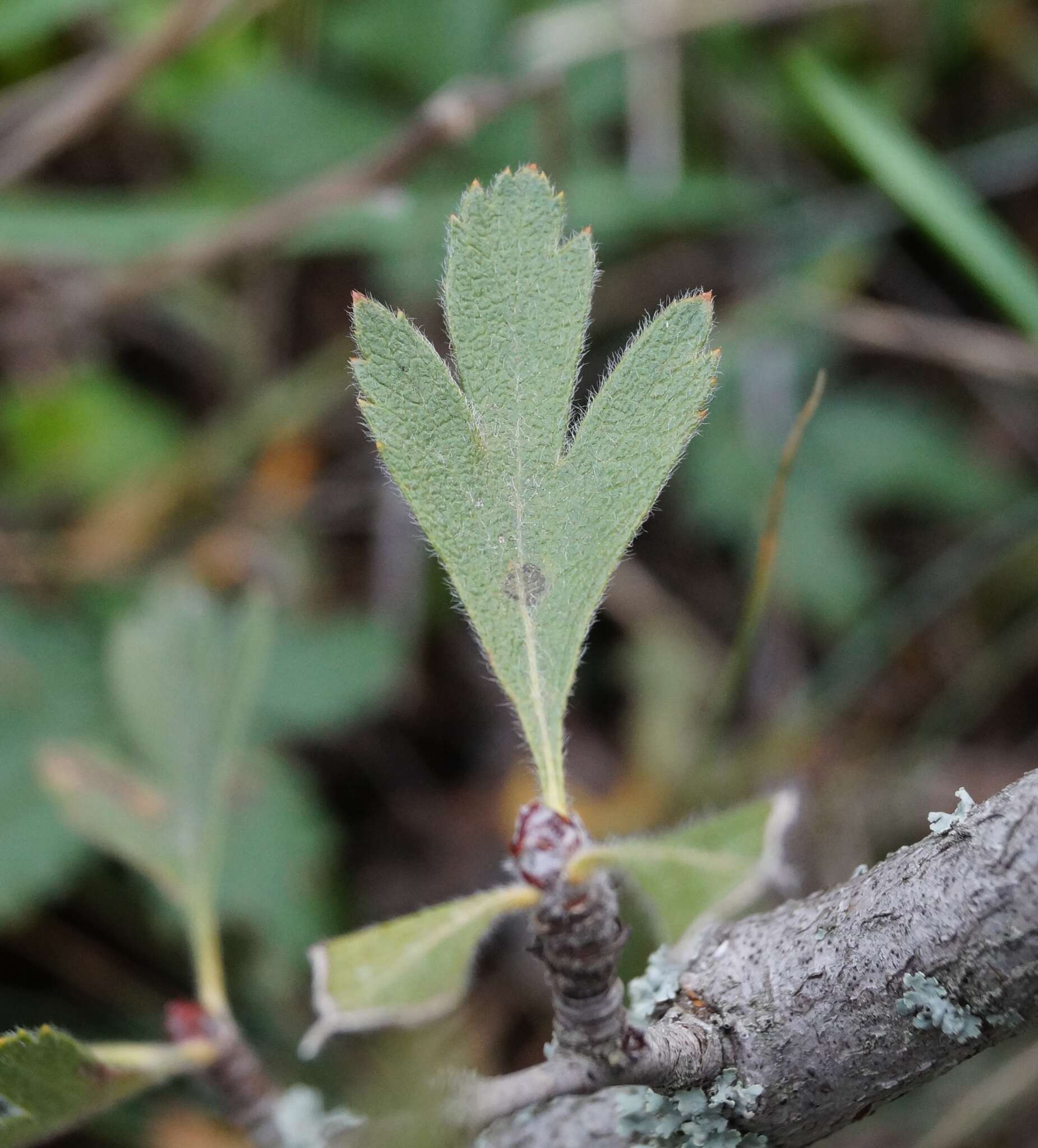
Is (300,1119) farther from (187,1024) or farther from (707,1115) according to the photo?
(707,1115)

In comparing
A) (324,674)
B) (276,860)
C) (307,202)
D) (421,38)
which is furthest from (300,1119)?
(421,38)

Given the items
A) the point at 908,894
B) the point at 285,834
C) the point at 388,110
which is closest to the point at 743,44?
the point at 388,110

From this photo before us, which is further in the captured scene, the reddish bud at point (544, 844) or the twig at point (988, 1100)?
the twig at point (988, 1100)

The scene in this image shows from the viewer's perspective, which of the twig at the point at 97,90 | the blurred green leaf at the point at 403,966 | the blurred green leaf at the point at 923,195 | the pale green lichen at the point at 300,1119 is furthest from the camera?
the twig at the point at 97,90

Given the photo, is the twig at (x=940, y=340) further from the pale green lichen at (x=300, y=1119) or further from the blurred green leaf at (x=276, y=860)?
the pale green lichen at (x=300, y=1119)

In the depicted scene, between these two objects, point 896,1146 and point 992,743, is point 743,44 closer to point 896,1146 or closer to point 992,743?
point 992,743

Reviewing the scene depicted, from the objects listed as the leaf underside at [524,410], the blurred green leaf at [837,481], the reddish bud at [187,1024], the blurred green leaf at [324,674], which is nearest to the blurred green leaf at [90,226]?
the blurred green leaf at [324,674]

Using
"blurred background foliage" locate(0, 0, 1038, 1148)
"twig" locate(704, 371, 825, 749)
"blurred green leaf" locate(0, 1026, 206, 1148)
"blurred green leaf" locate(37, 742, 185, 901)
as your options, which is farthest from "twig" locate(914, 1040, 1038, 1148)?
"blurred green leaf" locate(0, 1026, 206, 1148)
